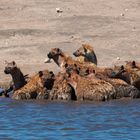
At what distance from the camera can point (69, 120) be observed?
1559 cm

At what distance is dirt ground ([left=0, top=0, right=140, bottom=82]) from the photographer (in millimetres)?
26156

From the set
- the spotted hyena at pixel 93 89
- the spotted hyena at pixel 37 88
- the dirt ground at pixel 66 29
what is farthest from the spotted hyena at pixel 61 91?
the dirt ground at pixel 66 29

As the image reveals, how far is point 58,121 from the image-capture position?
15.5 m

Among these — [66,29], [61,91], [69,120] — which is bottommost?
[69,120]

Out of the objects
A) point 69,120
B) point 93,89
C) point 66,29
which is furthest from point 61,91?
A: point 66,29

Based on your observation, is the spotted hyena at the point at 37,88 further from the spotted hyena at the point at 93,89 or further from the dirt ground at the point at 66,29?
the dirt ground at the point at 66,29

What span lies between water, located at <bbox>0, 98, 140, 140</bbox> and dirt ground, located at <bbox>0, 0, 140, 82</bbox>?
16.5 feet

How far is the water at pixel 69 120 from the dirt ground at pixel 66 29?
5.03 m

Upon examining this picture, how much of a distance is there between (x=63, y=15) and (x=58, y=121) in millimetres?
18085

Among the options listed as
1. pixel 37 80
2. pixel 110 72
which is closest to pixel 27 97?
pixel 37 80

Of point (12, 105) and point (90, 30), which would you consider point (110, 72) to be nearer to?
point (12, 105)

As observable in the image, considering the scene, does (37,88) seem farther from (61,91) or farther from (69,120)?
(69,120)

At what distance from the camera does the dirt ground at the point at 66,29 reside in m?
26.2

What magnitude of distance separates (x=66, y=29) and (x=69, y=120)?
1543 cm
